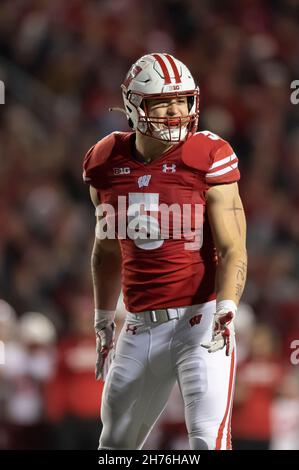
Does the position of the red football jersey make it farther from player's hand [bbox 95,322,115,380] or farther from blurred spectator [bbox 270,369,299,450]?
blurred spectator [bbox 270,369,299,450]

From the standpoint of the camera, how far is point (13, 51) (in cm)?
890

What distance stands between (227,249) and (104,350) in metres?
0.66

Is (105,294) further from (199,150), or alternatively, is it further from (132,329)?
(199,150)

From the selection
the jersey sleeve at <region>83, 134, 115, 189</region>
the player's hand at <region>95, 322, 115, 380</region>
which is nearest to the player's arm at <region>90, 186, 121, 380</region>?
the player's hand at <region>95, 322, 115, 380</region>

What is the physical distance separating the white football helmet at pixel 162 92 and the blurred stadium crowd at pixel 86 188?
9.68 ft

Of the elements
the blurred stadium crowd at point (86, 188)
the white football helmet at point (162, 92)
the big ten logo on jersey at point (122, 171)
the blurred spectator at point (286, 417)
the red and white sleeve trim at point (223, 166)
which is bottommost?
the blurred spectator at point (286, 417)

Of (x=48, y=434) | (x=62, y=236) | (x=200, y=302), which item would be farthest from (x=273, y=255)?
(x=200, y=302)

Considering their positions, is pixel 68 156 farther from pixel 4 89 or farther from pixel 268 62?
pixel 268 62

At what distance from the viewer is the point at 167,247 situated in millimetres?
4168

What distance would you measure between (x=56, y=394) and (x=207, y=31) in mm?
3200

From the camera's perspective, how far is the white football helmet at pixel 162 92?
414cm

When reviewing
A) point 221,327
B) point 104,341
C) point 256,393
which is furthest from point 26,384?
point 221,327

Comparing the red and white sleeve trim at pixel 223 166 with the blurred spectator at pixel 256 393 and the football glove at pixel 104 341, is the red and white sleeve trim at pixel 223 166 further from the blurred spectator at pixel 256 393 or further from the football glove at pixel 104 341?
the blurred spectator at pixel 256 393

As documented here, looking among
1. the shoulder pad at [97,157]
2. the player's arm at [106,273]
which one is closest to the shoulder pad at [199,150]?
the shoulder pad at [97,157]
